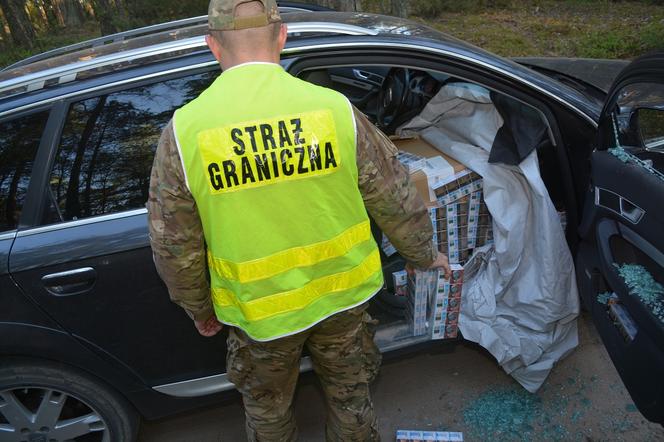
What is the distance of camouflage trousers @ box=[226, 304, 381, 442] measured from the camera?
170 cm

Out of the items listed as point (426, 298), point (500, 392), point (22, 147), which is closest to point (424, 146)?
point (426, 298)

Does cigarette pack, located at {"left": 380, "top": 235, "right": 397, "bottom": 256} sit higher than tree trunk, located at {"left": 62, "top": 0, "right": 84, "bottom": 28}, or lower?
lower

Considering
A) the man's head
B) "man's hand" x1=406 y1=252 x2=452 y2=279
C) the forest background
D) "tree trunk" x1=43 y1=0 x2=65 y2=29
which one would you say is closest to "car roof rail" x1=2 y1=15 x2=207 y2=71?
the man's head

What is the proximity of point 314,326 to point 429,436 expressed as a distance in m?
0.97

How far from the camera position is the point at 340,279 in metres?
1.62

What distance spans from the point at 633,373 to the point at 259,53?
164 centimetres

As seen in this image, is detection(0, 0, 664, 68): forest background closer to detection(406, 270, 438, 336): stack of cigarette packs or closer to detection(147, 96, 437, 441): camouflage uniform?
detection(406, 270, 438, 336): stack of cigarette packs

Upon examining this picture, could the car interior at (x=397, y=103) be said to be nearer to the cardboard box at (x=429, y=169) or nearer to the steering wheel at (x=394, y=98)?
the steering wheel at (x=394, y=98)

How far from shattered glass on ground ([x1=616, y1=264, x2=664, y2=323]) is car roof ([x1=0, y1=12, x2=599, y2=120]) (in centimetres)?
84

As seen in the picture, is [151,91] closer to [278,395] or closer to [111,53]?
[111,53]

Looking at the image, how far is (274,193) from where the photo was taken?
1.40 m

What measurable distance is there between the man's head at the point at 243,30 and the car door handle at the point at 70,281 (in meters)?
0.95

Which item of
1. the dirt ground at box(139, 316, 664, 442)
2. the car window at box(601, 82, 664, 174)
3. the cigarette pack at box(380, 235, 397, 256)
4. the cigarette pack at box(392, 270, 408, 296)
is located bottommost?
the dirt ground at box(139, 316, 664, 442)

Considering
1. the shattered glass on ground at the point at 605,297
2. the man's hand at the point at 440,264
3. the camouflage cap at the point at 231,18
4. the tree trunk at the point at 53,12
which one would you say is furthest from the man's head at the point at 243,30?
the tree trunk at the point at 53,12
